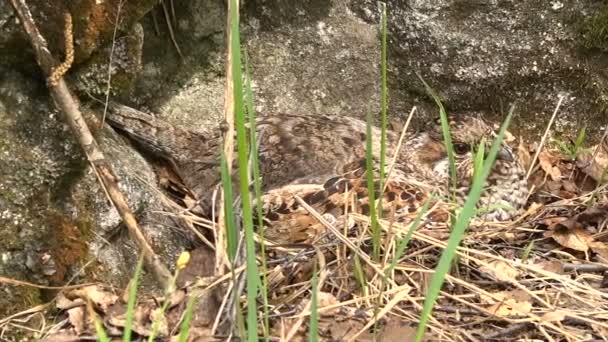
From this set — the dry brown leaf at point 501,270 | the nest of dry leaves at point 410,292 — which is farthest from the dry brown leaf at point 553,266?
the dry brown leaf at point 501,270

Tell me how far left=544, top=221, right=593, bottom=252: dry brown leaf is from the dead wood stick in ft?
4.63

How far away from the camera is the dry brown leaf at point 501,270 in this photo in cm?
312

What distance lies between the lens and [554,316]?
9.55 ft

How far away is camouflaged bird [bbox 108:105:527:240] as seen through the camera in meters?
3.79

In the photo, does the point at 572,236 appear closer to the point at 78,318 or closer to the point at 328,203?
the point at 328,203

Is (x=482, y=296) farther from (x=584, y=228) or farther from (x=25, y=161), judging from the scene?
(x=25, y=161)

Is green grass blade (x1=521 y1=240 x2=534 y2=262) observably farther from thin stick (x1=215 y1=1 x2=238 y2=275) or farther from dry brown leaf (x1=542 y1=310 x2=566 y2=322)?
thin stick (x1=215 y1=1 x2=238 y2=275)

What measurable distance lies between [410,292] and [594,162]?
1493 millimetres

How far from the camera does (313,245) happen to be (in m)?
3.27

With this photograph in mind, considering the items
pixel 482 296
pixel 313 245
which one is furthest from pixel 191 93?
pixel 482 296

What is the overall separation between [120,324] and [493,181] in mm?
1783

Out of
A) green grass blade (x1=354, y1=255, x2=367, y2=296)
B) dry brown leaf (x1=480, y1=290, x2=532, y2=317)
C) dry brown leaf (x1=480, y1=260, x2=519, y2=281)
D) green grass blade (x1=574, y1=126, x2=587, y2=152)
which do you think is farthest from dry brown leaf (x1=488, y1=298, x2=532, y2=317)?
green grass blade (x1=574, y1=126, x2=587, y2=152)

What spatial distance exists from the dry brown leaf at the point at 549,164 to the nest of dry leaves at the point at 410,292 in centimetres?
61

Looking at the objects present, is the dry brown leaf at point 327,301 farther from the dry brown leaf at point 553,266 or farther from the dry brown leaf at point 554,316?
the dry brown leaf at point 553,266
